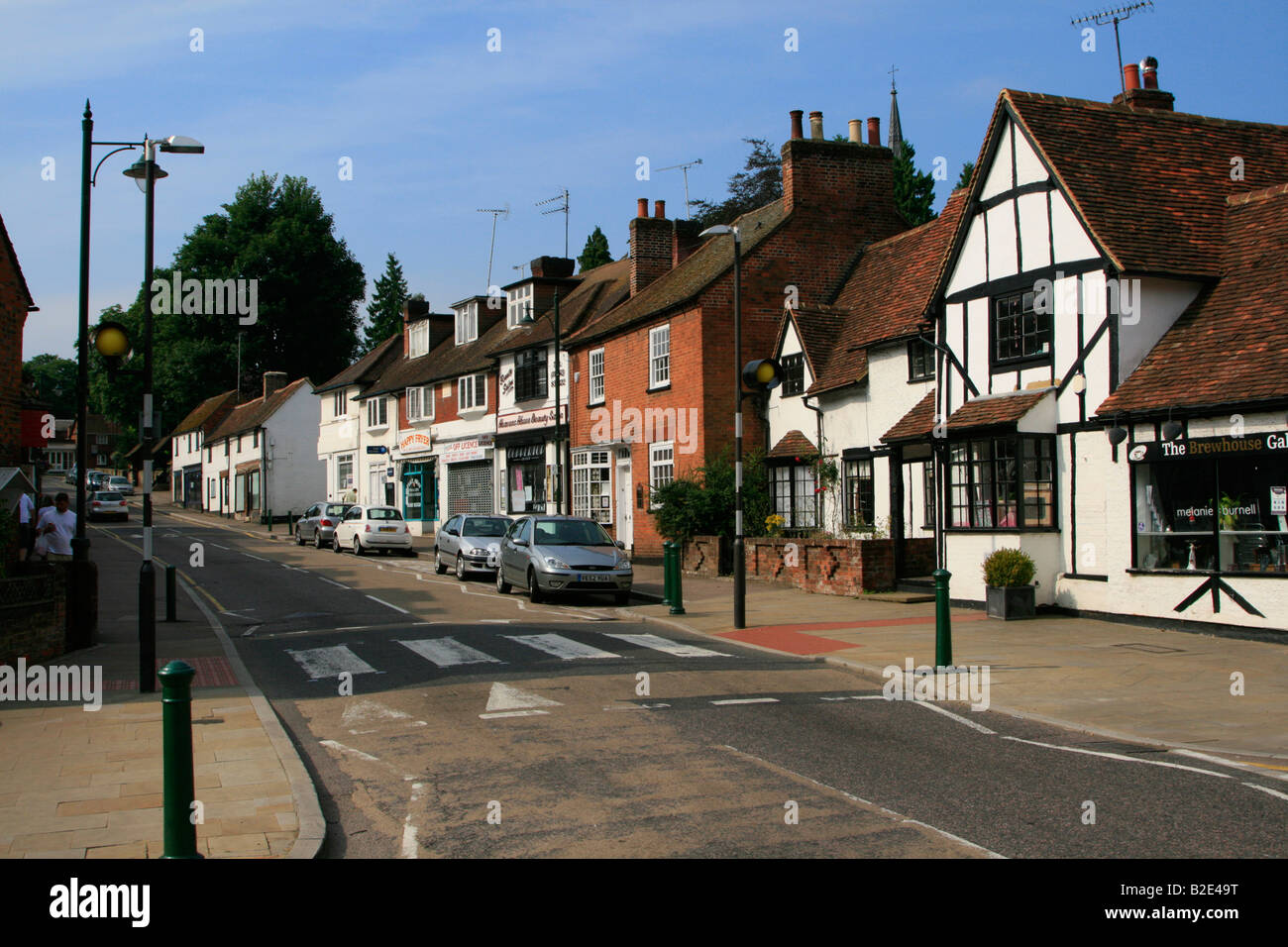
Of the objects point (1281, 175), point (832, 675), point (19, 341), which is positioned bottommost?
point (832, 675)

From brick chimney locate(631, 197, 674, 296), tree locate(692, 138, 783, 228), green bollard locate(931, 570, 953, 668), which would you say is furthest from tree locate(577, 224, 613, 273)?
green bollard locate(931, 570, 953, 668)

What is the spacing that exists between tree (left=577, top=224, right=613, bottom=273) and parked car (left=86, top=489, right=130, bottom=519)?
1390 inches

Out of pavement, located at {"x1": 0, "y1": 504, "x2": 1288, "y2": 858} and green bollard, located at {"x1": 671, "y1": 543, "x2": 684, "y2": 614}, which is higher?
green bollard, located at {"x1": 671, "y1": 543, "x2": 684, "y2": 614}

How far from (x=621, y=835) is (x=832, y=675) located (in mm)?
6618

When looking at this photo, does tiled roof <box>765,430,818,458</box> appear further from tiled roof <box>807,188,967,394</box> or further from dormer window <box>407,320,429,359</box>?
dormer window <box>407,320,429,359</box>

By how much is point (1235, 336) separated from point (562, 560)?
11.7 m

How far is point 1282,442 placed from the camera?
13.9 meters

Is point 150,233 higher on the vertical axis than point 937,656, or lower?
higher

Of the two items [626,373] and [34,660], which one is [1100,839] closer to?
[34,660]

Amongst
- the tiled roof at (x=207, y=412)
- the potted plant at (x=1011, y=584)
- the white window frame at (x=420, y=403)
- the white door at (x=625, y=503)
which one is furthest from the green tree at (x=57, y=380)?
the potted plant at (x=1011, y=584)

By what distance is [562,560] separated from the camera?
66.6 feet

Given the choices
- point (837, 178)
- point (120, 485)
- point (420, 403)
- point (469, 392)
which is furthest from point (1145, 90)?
point (120, 485)

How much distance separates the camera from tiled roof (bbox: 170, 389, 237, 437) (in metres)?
74.0

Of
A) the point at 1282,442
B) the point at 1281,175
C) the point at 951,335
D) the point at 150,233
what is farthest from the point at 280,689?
the point at 1281,175
